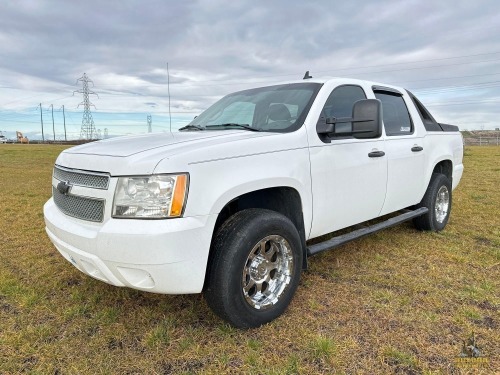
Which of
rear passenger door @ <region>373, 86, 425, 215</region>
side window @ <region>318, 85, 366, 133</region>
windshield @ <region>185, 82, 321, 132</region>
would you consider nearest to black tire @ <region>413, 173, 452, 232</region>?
rear passenger door @ <region>373, 86, 425, 215</region>

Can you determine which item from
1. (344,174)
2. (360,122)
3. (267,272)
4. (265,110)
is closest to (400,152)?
(344,174)

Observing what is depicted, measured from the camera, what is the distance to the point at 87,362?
243 cm

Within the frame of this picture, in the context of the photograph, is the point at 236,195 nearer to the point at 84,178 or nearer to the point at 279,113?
the point at 84,178

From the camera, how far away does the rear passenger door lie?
4023mm

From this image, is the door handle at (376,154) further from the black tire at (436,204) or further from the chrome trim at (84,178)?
the chrome trim at (84,178)

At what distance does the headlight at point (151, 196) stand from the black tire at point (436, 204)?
3657 millimetres

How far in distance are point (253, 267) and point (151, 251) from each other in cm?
83

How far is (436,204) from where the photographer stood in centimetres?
507

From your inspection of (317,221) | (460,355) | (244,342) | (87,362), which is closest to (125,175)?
(87,362)

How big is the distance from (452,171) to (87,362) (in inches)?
198

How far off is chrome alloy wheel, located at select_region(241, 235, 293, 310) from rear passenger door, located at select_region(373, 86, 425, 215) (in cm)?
161

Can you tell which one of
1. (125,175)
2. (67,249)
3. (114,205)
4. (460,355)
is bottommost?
(460,355)

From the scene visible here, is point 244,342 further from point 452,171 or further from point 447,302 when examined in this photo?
point 452,171

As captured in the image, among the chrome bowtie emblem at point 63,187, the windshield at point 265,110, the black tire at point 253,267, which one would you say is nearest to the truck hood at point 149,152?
the chrome bowtie emblem at point 63,187
